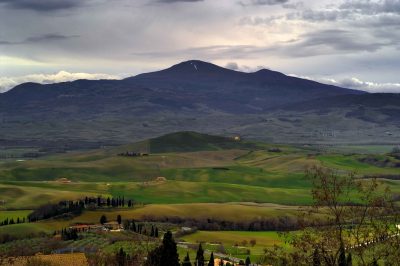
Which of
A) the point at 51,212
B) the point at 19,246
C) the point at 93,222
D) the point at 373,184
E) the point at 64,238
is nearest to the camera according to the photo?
the point at 373,184

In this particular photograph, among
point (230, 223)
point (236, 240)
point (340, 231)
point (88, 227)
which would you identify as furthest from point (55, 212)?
point (340, 231)

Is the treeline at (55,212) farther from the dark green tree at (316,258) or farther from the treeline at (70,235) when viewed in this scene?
the dark green tree at (316,258)

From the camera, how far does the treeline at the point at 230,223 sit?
182m

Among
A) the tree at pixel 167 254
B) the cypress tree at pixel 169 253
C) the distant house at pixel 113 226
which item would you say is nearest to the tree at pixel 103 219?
the distant house at pixel 113 226

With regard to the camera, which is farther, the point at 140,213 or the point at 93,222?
the point at 140,213

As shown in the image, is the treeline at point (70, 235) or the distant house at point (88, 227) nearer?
the treeline at point (70, 235)

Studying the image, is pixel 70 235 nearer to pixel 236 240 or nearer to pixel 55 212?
pixel 236 240

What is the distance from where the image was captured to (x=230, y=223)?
187 metres

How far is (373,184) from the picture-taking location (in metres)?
27.0

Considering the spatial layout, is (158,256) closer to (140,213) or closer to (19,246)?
(19,246)

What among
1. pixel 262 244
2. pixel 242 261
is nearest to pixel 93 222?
pixel 262 244

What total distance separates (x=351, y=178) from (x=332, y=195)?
109 centimetres

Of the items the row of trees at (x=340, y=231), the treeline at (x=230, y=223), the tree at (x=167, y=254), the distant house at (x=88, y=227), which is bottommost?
the treeline at (x=230, y=223)

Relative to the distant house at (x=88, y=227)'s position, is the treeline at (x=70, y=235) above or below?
above
